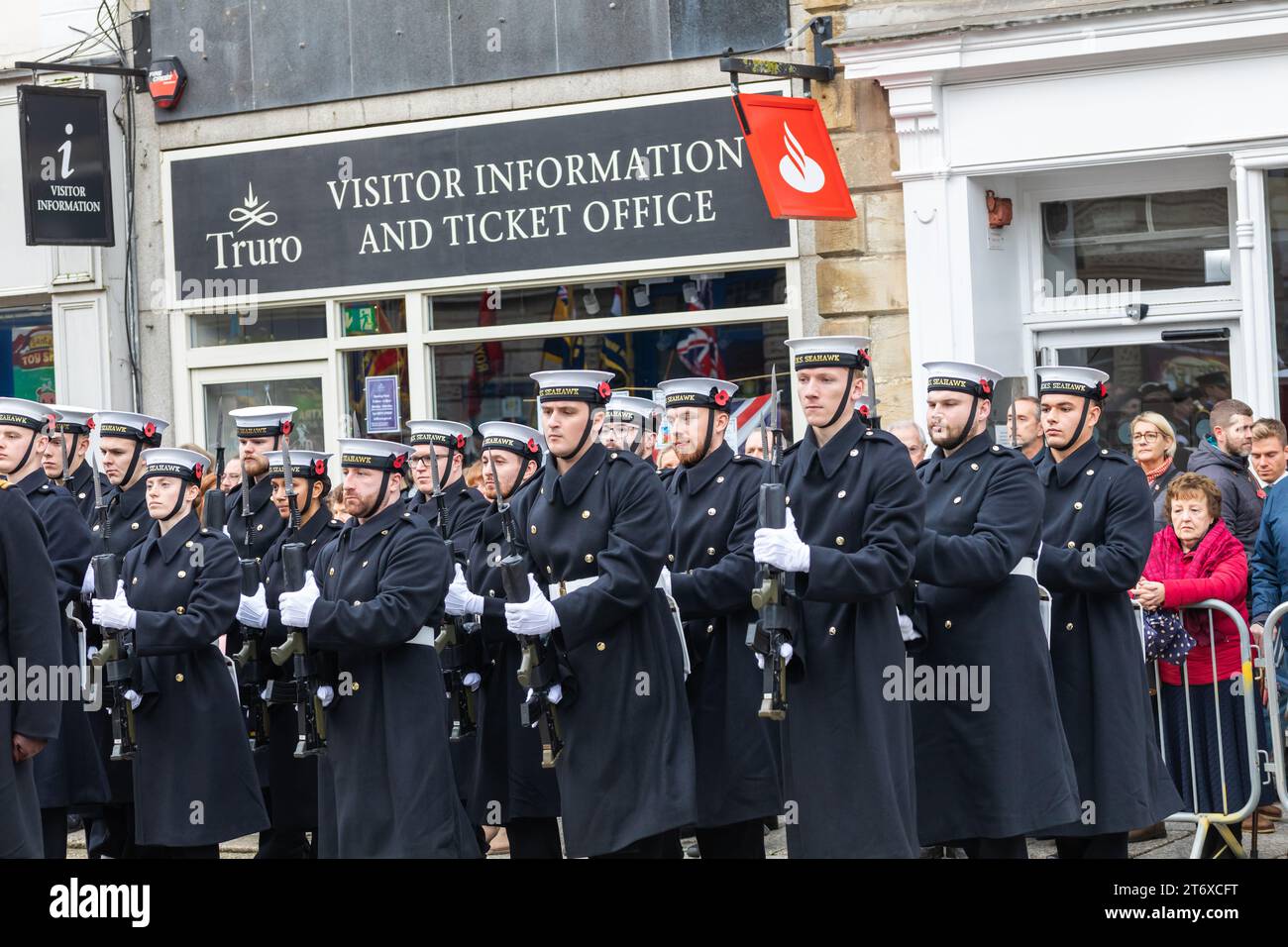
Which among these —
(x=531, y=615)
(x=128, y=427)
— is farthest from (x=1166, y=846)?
(x=128, y=427)

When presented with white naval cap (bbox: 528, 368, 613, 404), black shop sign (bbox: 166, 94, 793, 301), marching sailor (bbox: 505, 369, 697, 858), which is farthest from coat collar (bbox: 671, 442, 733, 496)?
black shop sign (bbox: 166, 94, 793, 301)

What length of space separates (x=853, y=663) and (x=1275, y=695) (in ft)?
7.38

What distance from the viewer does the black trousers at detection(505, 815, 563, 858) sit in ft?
26.7

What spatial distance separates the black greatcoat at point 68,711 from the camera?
8477 millimetres

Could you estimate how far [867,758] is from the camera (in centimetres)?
676

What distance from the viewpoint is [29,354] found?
52.6 ft

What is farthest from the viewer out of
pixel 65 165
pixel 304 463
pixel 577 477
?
pixel 65 165

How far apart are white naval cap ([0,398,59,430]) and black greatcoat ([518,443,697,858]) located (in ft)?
9.22

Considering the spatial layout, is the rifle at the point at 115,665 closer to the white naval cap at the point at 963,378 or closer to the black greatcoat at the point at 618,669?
the black greatcoat at the point at 618,669

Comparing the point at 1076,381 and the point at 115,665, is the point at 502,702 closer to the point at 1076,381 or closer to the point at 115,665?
the point at 115,665

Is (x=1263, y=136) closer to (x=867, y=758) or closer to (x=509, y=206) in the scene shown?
(x=509, y=206)

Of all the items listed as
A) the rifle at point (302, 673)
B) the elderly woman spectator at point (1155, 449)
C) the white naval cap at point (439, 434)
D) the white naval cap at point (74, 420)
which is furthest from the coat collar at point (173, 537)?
the elderly woman spectator at point (1155, 449)

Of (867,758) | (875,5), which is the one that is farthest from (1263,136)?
(867,758)

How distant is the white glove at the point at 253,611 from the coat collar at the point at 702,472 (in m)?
1.86
